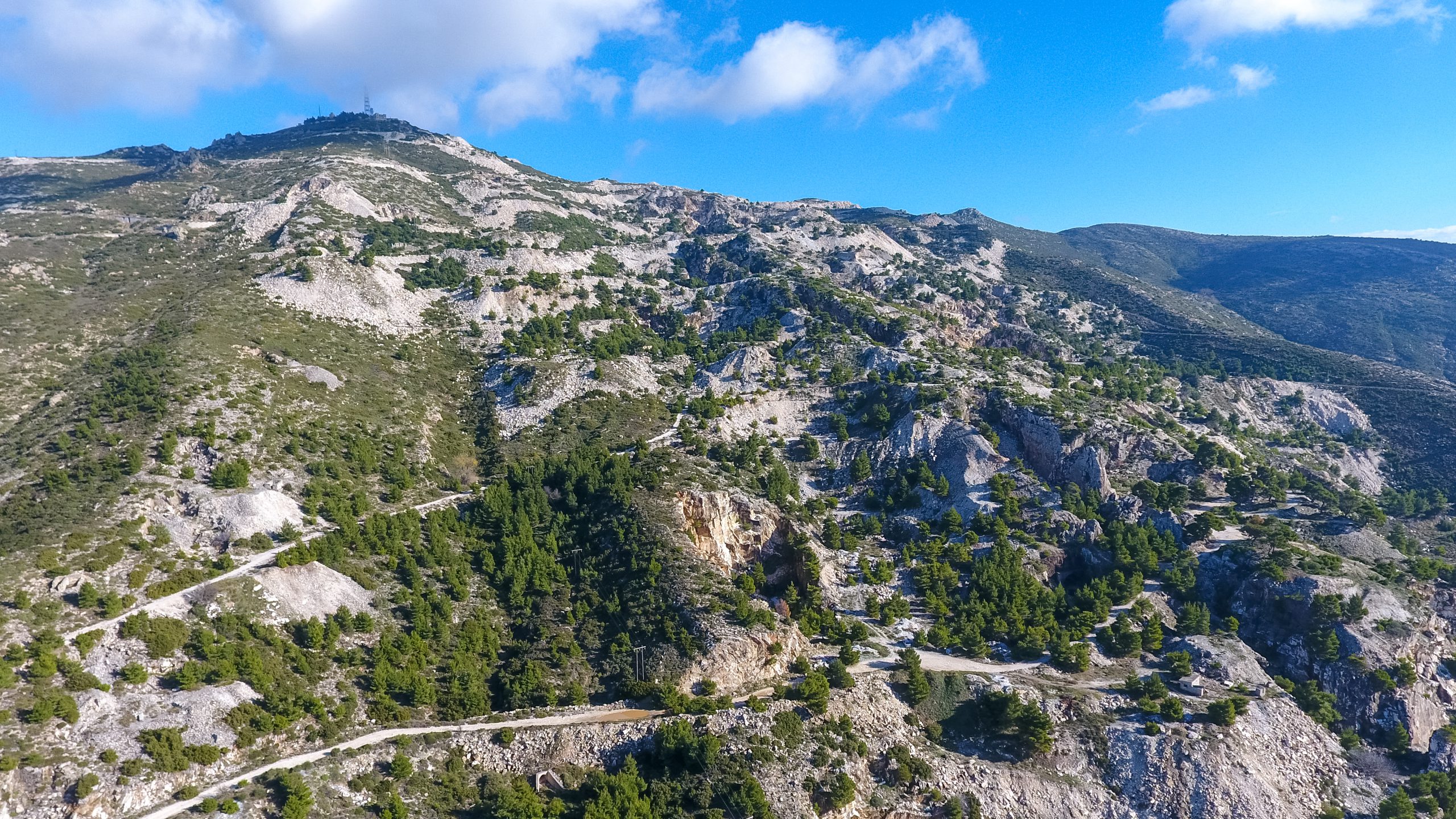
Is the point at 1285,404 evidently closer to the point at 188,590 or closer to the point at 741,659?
the point at 741,659

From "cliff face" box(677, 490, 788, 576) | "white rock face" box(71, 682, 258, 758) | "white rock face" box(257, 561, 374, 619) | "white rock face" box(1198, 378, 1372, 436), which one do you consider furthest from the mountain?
"white rock face" box(1198, 378, 1372, 436)

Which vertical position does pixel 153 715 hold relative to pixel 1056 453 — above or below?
below

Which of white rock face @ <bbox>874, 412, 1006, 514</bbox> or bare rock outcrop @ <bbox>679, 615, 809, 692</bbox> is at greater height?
white rock face @ <bbox>874, 412, 1006, 514</bbox>

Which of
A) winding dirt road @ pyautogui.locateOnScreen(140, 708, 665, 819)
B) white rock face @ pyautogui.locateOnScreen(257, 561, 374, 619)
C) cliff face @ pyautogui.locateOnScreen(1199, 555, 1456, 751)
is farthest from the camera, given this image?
cliff face @ pyautogui.locateOnScreen(1199, 555, 1456, 751)

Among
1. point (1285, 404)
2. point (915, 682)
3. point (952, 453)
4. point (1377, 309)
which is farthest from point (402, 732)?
point (1377, 309)

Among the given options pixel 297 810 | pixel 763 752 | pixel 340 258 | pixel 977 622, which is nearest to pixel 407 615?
pixel 297 810

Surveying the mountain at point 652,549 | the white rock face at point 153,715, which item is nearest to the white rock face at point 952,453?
the mountain at point 652,549

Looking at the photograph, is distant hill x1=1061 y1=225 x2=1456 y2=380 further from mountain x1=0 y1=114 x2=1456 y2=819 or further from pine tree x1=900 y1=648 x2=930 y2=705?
pine tree x1=900 y1=648 x2=930 y2=705
